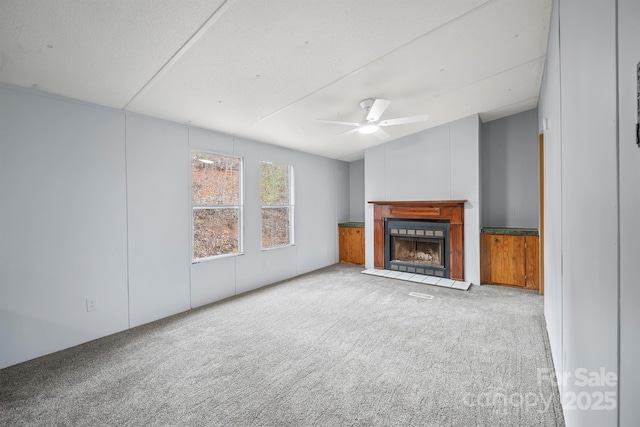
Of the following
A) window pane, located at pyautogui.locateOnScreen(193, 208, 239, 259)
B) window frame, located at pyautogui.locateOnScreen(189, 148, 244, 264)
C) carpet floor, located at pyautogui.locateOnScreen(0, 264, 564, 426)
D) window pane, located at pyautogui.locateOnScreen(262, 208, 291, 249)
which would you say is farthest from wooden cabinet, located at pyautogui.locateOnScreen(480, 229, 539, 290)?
window pane, located at pyautogui.locateOnScreen(193, 208, 239, 259)

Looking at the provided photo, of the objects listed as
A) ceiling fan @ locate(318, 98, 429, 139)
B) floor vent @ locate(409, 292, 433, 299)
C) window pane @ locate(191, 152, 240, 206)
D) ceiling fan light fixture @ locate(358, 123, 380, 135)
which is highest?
ceiling fan @ locate(318, 98, 429, 139)

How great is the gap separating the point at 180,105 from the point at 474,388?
153 inches

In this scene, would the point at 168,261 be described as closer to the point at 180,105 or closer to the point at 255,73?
the point at 180,105

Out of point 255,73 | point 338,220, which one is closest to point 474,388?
point 255,73

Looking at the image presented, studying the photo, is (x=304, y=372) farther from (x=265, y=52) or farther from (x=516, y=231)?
(x=516, y=231)

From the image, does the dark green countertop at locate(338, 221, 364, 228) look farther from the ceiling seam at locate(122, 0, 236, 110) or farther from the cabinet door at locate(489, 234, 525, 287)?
the ceiling seam at locate(122, 0, 236, 110)

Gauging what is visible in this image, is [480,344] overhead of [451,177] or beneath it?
beneath

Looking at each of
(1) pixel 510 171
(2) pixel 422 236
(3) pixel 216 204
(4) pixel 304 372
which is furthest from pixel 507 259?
(3) pixel 216 204

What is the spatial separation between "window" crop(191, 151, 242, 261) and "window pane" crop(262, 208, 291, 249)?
57cm

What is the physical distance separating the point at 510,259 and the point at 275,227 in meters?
4.07

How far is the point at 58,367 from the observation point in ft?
8.00

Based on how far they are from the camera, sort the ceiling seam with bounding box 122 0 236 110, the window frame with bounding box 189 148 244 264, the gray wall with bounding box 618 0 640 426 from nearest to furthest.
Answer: the gray wall with bounding box 618 0 640 426, the ceiling seam with bounding box 122 0 236 110, the window frame with bounding box 189 148 244 264

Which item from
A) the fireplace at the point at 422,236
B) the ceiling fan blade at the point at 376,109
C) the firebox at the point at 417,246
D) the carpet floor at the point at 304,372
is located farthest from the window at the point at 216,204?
the firebox at the point at 417,246

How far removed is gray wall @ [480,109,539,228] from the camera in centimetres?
488
